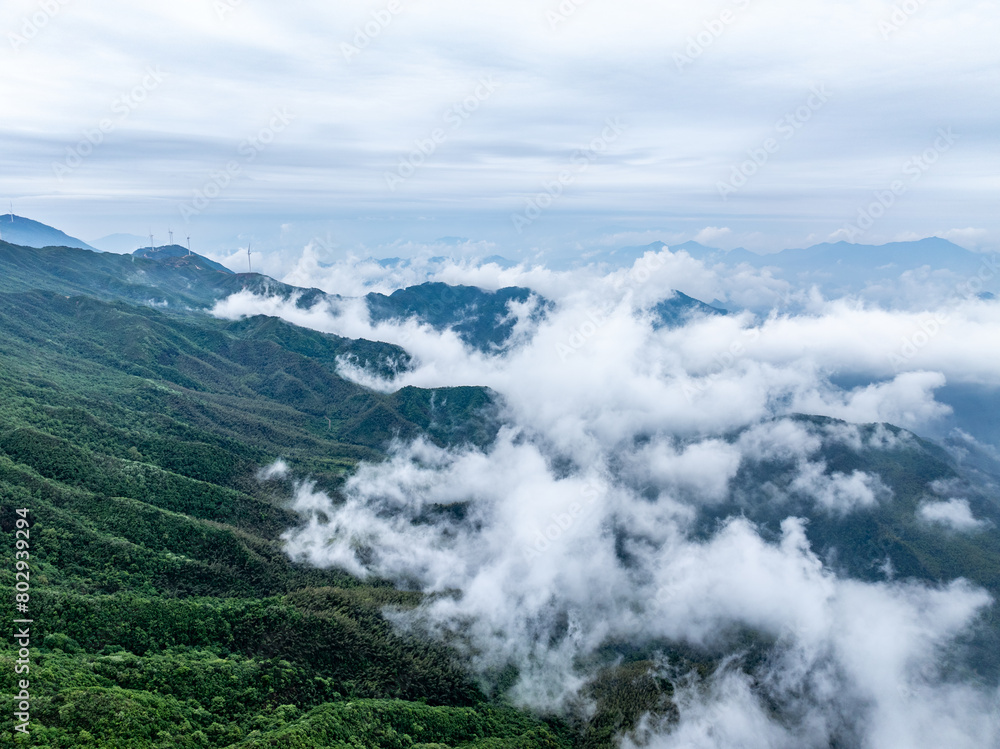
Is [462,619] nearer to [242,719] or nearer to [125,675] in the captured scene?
[242,719]

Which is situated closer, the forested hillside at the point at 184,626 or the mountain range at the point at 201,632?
the forested hillside at the point at 184,626

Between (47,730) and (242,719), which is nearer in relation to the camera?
(47,730)

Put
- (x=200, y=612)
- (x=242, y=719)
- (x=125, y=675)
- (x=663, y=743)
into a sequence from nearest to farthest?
(x=125, y=675), (x=242, y=719), (x=200, y=612), (x=663, y=743)

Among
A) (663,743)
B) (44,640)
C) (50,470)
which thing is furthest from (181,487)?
(663,743)

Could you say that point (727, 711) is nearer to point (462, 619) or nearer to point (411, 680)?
point (462, 619)

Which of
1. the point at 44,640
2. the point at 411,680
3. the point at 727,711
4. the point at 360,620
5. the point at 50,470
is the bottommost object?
the point at 727,711

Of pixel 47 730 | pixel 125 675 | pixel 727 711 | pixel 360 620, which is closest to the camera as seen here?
pixel 47 730

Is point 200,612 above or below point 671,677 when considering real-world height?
above

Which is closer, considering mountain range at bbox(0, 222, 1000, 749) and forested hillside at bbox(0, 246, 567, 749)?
forested hillside at bbox(0, 246, 567, 749)

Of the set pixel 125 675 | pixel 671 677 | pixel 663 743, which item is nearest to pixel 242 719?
pixel 125 675

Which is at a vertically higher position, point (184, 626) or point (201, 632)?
point (184, 626)

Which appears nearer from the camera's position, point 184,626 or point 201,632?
point 184,626
